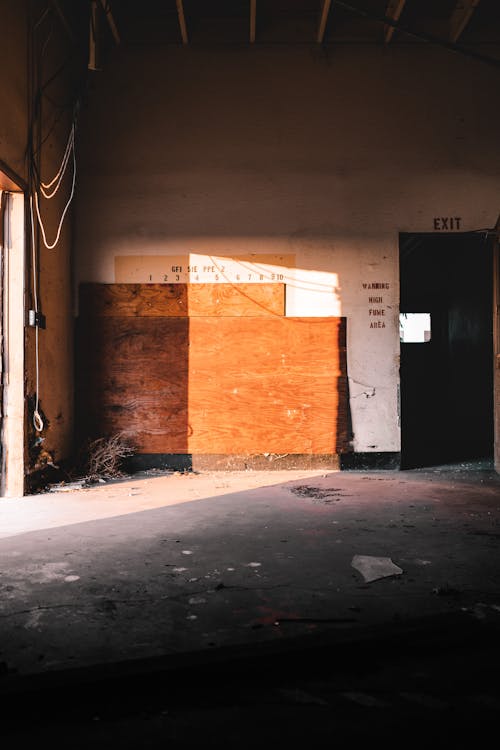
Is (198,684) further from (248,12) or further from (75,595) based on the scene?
(248,12)

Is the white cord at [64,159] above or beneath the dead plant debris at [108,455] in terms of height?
above

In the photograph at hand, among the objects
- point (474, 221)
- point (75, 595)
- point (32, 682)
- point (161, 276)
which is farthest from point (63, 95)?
point (32, 682)

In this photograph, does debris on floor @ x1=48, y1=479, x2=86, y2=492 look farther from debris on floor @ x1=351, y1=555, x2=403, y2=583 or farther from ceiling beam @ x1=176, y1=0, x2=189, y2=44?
ceiling beam @ x1=176, y1=0, x2=189, y2=44

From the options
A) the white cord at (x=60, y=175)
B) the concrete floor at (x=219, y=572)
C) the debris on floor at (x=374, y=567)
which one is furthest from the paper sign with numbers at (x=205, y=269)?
the debris on floor at (x=374, y=567)

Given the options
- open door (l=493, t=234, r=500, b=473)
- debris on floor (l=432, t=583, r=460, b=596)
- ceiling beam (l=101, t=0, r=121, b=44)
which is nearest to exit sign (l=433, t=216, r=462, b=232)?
open door (l=493, t=234, r=500, b=473)

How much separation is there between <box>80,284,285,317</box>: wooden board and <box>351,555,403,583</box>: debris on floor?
11.5 ft

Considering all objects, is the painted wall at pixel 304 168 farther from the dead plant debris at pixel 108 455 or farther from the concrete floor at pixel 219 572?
the concrete floor at pixel 219 572

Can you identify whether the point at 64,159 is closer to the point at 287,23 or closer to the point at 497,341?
the point at 287,23

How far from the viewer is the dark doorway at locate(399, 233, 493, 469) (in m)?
8.59

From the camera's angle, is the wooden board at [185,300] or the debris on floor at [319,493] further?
the wooden board at [185,300]

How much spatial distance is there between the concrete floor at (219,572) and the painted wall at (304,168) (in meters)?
2.19

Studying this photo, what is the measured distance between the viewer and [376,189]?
612 cm

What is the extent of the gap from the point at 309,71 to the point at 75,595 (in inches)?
217

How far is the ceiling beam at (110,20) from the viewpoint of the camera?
5.54m
